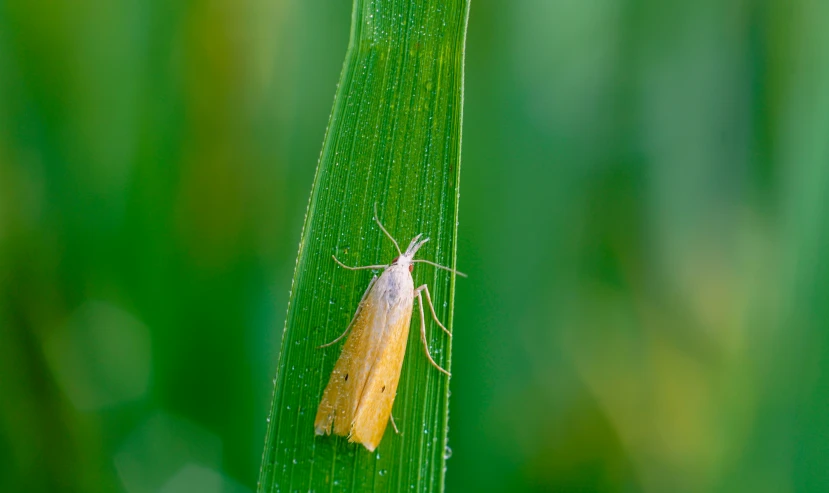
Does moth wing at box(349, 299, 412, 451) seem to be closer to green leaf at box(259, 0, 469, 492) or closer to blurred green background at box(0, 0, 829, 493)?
green leaf at box(259, 0, 469, 492)

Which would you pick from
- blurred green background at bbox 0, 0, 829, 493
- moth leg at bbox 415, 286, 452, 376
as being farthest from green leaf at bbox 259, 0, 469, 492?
blurred green background at bbox 0, 0, 829, 493

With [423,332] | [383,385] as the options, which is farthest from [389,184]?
[383,385]

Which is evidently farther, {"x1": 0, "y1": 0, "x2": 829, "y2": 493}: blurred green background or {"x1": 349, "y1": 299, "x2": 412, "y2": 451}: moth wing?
{"x1": 0, "y1": 0, "x2": 829, "y2": 493}: blurred green background

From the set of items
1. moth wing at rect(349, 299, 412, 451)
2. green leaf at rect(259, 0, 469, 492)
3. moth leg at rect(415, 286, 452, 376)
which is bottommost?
moth wing at rect(349, 299, 412, 451)

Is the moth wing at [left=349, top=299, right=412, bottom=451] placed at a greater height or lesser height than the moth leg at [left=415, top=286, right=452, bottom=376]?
lesser

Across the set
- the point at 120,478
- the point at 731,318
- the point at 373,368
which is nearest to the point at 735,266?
the point at 731,318

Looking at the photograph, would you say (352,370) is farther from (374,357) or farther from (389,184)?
(389,184)

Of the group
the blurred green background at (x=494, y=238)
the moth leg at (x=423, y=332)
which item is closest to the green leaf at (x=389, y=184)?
the moth leg at (x=423, y=332)

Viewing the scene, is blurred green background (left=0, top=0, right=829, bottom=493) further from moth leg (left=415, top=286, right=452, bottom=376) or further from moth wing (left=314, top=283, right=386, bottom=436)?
moth wing (left=314, top=283, right=386, bottom=436)
